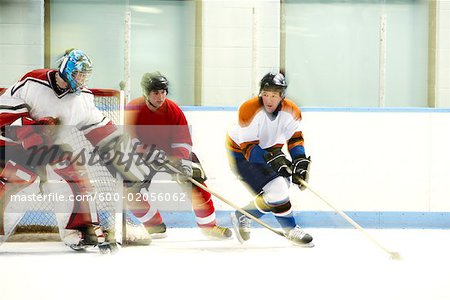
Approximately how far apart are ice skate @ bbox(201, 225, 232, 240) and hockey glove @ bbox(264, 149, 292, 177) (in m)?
0.39

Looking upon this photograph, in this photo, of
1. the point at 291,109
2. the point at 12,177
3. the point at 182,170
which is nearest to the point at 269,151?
the point at 291,109

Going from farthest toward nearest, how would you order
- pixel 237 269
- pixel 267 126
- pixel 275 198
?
pixel 267 126
pixel 275 198
pixel 237 269

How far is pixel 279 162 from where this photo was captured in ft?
Answer: 17.2

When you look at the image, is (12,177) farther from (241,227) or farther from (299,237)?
(299,237)

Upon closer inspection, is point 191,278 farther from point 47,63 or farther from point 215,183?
point 47,63

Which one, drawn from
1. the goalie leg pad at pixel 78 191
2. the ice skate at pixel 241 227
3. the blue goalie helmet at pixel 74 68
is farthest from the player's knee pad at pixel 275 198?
the blue goalie helmet at pixel 74 68

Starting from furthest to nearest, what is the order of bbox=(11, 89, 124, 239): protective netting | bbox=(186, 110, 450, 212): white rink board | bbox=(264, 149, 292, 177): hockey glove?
bbox=(186, 110, 450, 212): white rink board, bbox=(264, 149, 292, 177): hockey glove, bbox=(11, 89, 124, 239): protective netting

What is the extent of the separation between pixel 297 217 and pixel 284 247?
2.51ft

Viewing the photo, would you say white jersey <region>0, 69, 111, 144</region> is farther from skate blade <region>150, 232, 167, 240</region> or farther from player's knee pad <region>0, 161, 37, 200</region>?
skate blade <region>150, 232, 167, 240</region>

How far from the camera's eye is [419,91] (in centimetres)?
638

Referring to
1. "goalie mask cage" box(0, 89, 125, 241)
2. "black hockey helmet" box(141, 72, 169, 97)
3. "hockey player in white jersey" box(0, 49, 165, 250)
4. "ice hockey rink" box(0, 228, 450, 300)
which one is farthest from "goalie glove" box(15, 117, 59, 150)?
"black hockey helmet" box(141, 72, 169, 97)

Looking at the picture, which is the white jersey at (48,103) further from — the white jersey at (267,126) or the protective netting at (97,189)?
the white jersey at (267,126)

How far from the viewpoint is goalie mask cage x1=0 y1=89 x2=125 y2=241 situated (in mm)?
4945

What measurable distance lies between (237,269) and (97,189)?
3.66 ft
